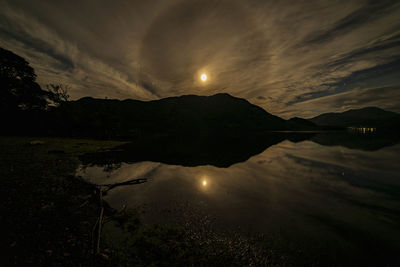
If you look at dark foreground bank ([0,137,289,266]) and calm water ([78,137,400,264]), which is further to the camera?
calm water ([78,137,400,264])

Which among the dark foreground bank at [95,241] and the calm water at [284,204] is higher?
the dark foreground bank at [95,241]

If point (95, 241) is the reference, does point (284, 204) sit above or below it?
below

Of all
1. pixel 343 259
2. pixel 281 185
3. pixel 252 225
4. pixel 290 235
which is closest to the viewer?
pixel 343 259

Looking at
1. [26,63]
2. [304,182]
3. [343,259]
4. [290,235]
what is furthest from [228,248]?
[26,63]

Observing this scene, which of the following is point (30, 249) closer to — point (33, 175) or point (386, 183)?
point (33, 175)

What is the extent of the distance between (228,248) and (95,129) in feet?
281

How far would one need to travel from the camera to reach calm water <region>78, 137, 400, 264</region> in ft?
29.5

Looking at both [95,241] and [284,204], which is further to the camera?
[284,204]

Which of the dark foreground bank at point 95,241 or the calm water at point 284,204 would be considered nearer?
the dark foreground bank at point 95,241

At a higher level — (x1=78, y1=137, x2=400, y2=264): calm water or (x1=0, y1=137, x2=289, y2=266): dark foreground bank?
(x1=0, y1=137, x2=289, y2=266): dark foreground bank

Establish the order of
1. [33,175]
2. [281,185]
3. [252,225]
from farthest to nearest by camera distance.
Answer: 1. [281,185]
2. [33,175]
3. [252,225]

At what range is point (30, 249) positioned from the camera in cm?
666

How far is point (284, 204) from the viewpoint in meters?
13.3

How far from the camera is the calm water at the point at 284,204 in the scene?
8977 mm
